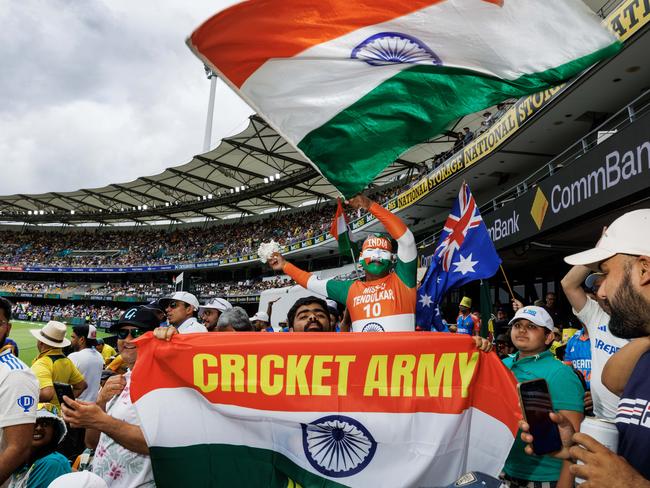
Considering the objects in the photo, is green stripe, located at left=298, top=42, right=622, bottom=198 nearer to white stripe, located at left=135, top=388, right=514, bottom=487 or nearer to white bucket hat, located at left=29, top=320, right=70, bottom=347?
white stripe, located at left=135, top=388, right=514, bottom=487

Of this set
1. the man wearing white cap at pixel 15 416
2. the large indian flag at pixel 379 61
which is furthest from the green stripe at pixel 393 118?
the man wearing white cap at pixel 15 416

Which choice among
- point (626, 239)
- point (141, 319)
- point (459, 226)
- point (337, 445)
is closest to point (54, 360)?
point (141, 319)

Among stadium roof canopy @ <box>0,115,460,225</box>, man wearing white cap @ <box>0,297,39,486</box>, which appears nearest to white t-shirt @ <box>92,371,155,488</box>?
Answer: man wearing white cap @ <box>0,297,39,486</box>

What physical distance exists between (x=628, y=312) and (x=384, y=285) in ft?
7.85

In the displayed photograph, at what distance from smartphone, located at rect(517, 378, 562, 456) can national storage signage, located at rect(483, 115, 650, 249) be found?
6178mm

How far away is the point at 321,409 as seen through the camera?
2562 mm

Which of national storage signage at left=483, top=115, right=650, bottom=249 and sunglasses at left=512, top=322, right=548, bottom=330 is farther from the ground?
national storage signage at left=483, top=115, right=650, bottom=249

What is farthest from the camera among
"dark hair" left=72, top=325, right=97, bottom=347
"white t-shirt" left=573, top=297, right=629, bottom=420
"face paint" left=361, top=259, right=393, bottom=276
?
"dark hair" left=72, top=325, right=97, bottom=347

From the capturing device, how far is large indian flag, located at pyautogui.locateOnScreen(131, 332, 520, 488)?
2.48m

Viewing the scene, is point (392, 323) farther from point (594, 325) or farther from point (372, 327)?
point (594, 325)

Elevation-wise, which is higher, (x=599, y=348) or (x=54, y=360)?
(x=599, y=348)

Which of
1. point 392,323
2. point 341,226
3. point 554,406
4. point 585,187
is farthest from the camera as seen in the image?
point 585,187

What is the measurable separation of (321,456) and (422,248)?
664 inches

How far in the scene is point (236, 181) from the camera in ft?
116
